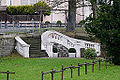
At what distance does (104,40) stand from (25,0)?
26.2 metres

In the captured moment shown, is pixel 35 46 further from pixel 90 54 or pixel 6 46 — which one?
pixel 90 54

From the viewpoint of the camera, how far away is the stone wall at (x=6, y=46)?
2636cm

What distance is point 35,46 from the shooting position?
1113 inches

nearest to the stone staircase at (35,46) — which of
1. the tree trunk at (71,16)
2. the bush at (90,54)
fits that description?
the bush at (90,54)

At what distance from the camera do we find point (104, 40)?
19312 millimetres

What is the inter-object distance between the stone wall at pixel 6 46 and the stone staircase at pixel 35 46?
4.74ft

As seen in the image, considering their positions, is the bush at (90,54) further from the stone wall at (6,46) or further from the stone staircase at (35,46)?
the stone wall at (6,46)

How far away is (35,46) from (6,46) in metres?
2.53

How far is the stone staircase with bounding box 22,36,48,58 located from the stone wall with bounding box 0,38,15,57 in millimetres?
1446

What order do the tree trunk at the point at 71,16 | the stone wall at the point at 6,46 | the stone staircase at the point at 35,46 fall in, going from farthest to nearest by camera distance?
the tree trunk at the point at 71,16, the stone staircase at the point at 35,46, the stone wall at the point at 6,46

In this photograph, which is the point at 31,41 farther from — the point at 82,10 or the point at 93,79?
the point at 82,10

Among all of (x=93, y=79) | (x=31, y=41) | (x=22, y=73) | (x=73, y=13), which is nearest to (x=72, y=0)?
(x=73, y=13)

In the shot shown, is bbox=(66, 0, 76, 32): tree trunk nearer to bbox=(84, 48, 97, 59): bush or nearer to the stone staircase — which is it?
the stone staircase

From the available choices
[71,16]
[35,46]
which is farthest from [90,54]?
[71,16]
